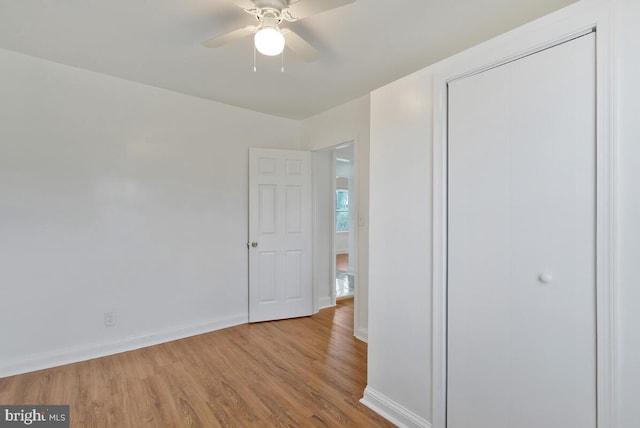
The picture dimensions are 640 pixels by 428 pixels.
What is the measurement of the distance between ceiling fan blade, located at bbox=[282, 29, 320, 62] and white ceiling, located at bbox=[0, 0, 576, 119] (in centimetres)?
25

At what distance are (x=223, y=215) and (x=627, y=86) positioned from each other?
3318 mm

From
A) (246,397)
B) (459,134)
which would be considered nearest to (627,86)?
(459,134)

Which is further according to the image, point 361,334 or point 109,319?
point 361,334

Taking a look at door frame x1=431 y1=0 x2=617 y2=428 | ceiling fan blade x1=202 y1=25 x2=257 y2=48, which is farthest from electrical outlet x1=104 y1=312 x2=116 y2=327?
door frame x1=431 y1=0 x2=617 y2=428

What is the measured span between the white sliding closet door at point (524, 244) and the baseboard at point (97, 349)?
260cm

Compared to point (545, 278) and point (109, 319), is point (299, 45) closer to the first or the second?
point (545, 278)

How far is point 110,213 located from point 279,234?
175 centimetres

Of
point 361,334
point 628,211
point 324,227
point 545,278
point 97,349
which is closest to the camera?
point 628,211

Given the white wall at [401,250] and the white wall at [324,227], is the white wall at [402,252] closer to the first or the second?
the white wall at [401,250]

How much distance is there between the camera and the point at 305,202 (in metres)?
3.90

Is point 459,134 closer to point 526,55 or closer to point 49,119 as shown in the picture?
point 526,55

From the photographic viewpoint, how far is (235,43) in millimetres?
2270

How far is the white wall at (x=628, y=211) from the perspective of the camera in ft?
3.66

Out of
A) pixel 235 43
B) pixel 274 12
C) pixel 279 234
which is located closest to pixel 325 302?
pixel 279 234
